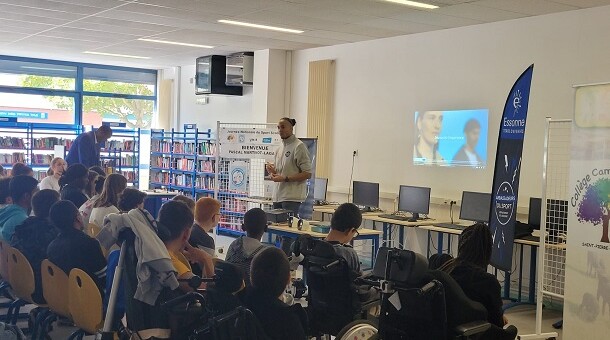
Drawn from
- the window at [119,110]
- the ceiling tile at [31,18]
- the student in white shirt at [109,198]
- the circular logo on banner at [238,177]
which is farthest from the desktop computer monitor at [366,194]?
the window at [119,110]

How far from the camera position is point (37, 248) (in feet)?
17.1

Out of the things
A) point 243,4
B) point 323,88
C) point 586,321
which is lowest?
point 586,321

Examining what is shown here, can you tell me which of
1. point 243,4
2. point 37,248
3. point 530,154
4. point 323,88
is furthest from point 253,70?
point 37,248

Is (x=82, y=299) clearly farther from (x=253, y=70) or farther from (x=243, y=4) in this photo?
(x=253, y=70)

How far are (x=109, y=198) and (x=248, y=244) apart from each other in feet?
6.41

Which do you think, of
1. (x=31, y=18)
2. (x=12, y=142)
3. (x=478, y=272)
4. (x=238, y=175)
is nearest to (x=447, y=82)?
(x=238, y=175)

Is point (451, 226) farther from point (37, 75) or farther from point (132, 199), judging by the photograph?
point (37, 75)

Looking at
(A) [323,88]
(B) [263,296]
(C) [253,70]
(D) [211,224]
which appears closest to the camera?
(B) [263,296]

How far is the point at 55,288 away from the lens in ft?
15.4

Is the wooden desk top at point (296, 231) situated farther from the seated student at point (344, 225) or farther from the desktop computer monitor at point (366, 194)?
the seated student at point (344, 225)

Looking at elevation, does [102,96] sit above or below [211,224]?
above

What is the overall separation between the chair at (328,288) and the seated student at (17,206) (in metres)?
2.45

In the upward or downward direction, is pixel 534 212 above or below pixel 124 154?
below

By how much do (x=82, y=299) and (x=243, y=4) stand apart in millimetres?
4508
